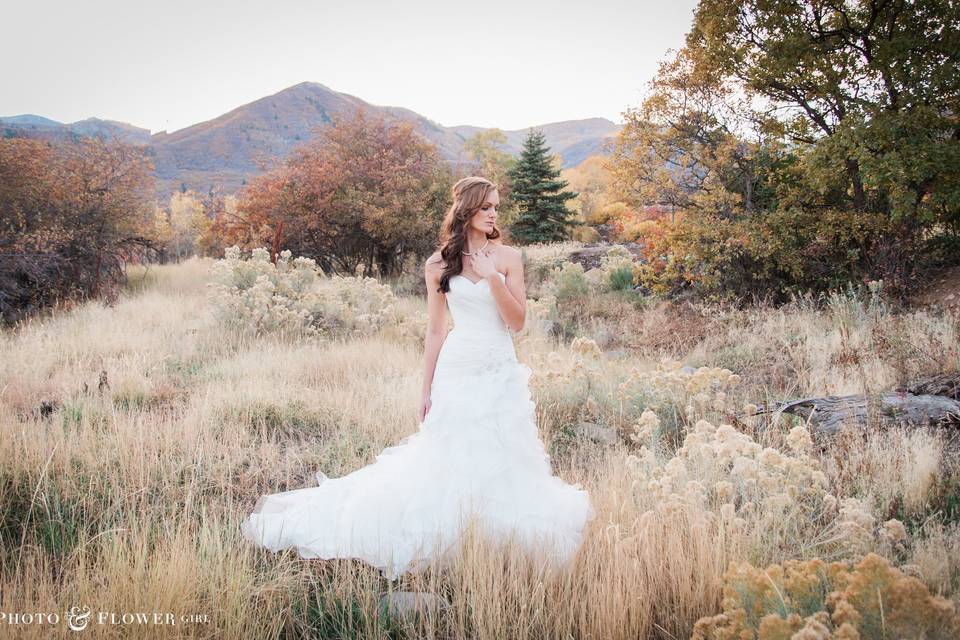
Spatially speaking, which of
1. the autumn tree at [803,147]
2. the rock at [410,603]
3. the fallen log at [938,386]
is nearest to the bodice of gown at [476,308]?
the rock at [410,603]

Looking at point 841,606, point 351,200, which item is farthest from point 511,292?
point 351,200

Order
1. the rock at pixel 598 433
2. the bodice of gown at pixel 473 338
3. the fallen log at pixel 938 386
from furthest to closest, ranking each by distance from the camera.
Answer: the rock at pixel 598 433
the fallen log at pixel 938 386
the bodice of gown at pixel 473 338

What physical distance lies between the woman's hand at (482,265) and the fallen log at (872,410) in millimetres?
2607

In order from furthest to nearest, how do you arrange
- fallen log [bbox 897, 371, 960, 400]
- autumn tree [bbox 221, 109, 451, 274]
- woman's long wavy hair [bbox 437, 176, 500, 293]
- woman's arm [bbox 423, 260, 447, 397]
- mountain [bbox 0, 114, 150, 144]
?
mountain [bbox 0, 114, 150, 144]
autumn tree [bbox 221, 109, 451, 274]
fallen log [bbox 897, 371, 960, 400]
woman's arm [bbox 423, 260, 447, 397]
woman's long wavy hair [bbox 437, 176, 500, 293]

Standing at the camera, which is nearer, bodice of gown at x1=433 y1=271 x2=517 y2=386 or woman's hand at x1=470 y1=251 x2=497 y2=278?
woman's hand at x1=470 y1=251 x2=497 y2=278

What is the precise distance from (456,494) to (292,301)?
7898 millimetres

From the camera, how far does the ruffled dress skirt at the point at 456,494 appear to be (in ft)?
9.20

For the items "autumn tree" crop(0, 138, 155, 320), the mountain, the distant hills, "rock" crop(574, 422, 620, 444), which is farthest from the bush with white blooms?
the distant hills

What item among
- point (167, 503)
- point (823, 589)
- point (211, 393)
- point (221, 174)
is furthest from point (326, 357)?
point (221, 174)

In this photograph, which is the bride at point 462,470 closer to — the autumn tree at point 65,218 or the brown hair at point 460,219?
the brown hair at point 460,219

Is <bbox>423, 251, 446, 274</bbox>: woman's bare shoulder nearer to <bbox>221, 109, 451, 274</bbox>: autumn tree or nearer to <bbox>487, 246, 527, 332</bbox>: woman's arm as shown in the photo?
<bbox>487, 246, 527, 332</bbox>: woman's arm

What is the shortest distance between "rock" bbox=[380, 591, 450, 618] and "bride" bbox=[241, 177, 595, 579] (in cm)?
21

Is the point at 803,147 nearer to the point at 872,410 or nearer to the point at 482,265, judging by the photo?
the point at 872,410

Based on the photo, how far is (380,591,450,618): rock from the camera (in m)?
2.43
